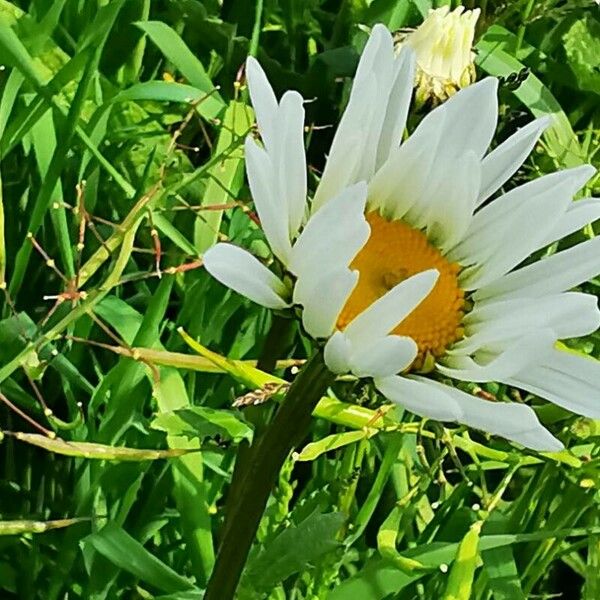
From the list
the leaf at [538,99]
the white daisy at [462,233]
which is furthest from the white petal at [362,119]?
the leaf at [538,99]

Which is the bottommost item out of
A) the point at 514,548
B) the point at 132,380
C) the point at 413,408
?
the point at 514,548

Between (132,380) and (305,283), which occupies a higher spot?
(305,283)

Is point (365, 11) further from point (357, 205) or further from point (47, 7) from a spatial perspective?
point (357, 205)

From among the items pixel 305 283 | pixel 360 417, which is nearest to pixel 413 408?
pixel 305 283

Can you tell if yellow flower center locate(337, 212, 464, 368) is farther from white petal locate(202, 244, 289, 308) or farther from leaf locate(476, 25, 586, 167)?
leaf locate(476, 25, 586, 167)

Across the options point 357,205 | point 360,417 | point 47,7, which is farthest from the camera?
point 47,7

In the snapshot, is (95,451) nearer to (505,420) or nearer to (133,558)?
(133,558)
